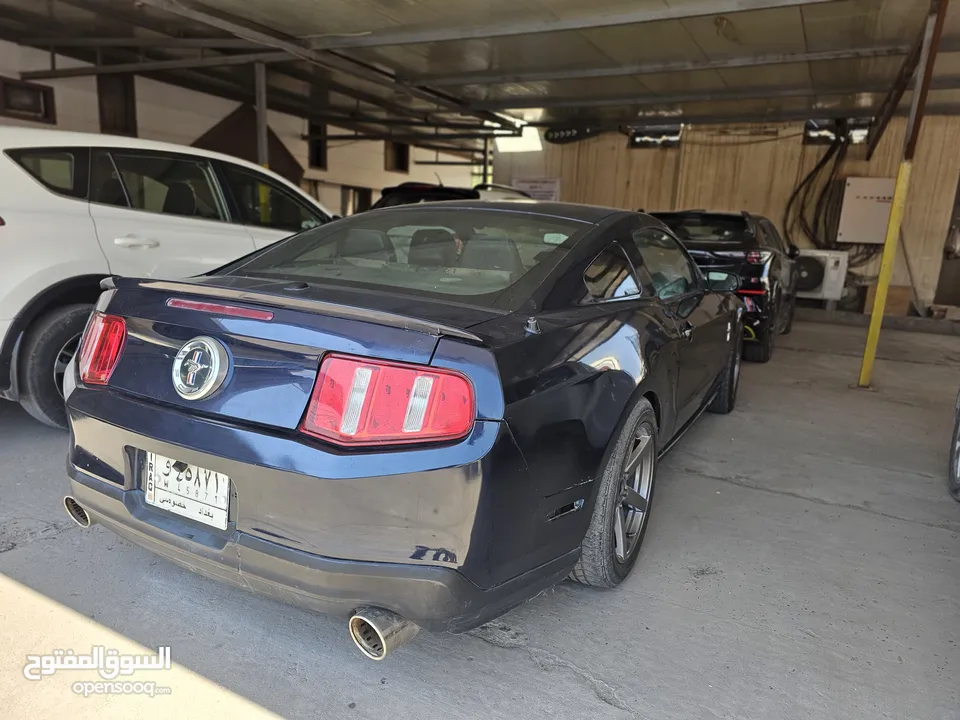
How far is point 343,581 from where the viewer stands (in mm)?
1544

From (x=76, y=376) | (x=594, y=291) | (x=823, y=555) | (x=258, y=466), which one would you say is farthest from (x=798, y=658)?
(x=76, y=376)

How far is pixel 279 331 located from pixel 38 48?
10.7 m

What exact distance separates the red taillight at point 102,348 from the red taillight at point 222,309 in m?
0.23

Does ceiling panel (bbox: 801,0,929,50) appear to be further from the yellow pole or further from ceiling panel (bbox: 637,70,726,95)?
the yellow pole

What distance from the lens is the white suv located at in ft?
10.7

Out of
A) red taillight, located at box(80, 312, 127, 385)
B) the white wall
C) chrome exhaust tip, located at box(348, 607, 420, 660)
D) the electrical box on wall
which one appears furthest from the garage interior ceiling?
chrome exhaust tip, located at box(348, 607, 420, 660)

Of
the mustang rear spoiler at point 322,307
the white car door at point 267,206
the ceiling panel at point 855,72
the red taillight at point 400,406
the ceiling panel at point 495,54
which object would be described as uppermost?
the ceiling panel at point 855,72

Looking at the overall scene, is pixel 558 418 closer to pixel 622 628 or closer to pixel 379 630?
pixel 379 630

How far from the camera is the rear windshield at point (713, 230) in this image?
20.0 ft

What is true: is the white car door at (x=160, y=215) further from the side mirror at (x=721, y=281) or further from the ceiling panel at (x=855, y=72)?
the ceiling panel at (x=855, y=72)

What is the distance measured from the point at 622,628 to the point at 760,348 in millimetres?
5026

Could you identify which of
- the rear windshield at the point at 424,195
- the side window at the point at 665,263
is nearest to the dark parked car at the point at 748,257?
the side window at the point at 665,263

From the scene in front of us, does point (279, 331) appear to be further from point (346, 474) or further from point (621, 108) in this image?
point (621, 108)

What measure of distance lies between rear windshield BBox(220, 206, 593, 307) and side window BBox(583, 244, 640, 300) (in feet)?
0.41
